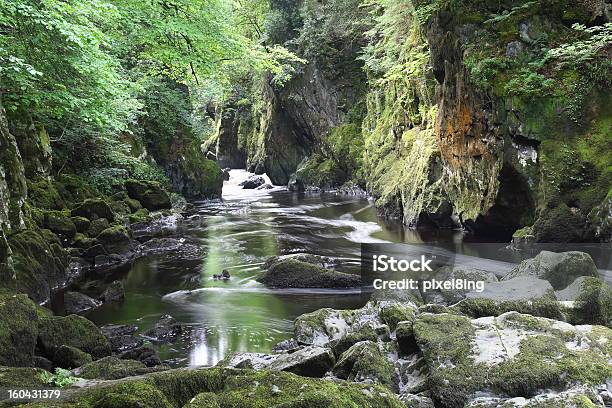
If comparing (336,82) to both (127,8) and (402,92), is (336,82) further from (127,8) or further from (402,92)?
(127,8)

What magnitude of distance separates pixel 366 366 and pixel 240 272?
7.95m

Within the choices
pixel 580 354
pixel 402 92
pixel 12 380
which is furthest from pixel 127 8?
pixel 402 92

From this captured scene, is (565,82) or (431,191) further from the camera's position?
(431,191)

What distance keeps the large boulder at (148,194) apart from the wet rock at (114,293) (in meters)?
9.40

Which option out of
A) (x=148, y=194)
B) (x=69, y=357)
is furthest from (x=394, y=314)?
(x=148, y=194)

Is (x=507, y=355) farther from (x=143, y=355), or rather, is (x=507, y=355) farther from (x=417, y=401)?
(x=143, y=355)

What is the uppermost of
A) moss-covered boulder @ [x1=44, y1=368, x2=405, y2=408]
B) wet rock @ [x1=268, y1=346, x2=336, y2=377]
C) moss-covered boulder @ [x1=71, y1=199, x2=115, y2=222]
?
moss-covered boulder @ [x1=71, y1=199, x2=115, y2=222]

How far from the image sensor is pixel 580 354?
15.4 feet

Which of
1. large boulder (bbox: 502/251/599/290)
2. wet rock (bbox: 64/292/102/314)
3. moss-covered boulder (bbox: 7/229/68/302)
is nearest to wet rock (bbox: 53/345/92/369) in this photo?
moss-covered boulder (bbox: 7/229/68/302)

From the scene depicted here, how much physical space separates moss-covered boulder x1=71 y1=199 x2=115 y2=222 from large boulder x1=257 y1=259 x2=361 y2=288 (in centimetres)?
615

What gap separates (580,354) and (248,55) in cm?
1202

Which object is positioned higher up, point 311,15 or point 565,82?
point 311,15

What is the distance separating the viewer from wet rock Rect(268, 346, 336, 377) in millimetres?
5363

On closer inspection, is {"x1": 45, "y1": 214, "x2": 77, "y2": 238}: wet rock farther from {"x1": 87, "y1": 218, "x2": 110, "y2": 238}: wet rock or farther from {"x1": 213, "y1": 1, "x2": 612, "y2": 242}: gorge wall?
{"x1": 213, "y1": 1, "x2": 612, "y2": 242}: gorge wall
